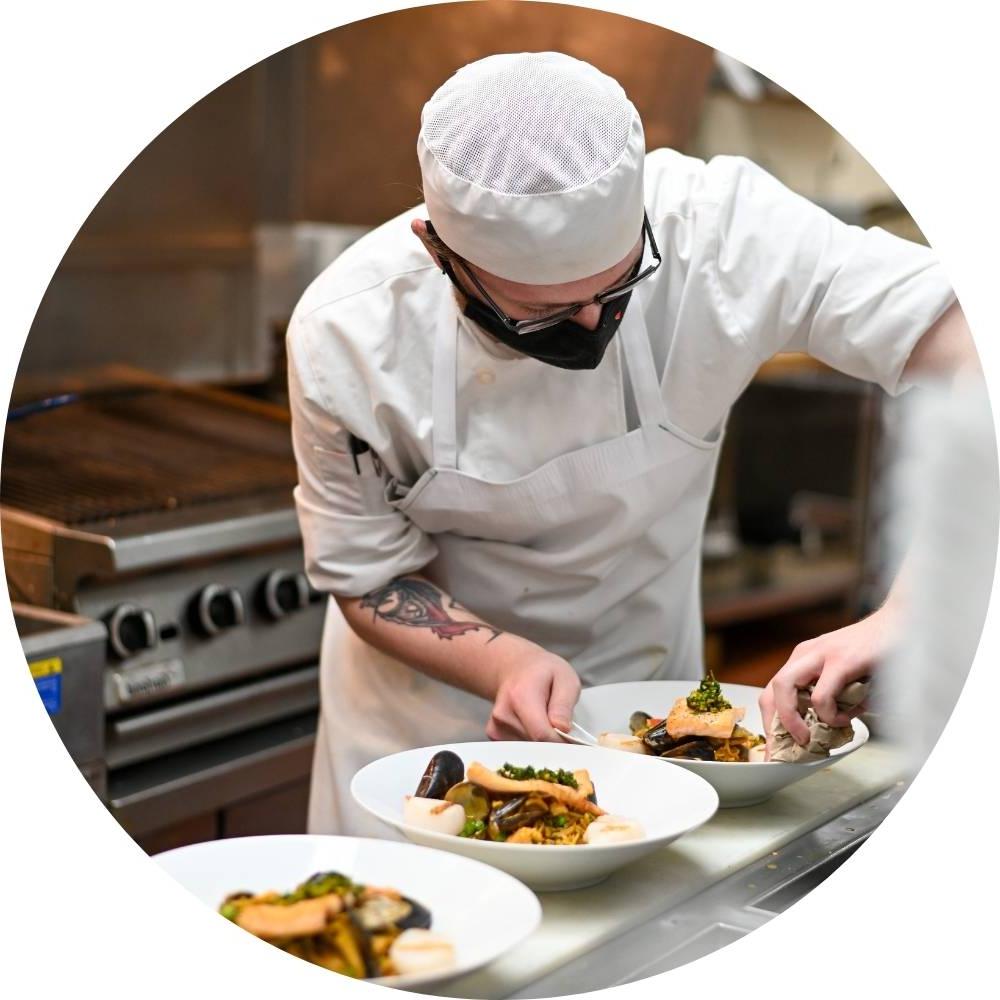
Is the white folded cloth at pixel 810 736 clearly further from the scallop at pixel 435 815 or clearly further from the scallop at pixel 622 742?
the scallop at pixel 435 815

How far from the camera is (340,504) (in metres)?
1.36

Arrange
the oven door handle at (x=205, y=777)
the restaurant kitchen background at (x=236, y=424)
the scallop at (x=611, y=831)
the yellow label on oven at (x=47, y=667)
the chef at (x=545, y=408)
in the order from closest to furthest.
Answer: the scallop at (x=611, y=831) → the chef at (x=545, y=408) → the restaurant kitchen background at (x=236, y=424) → the yellow label on oven at (x=47, y=667) → the oven door handle at (x=205, y=777)

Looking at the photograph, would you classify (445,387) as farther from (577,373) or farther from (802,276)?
(802,276)

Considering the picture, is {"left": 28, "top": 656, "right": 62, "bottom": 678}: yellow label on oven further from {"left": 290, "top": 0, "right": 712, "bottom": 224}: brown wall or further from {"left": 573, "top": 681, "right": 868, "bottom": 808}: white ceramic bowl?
{"left": 573, "top": 681, "right": 868, "bottom": 808}: white ceramic bowl

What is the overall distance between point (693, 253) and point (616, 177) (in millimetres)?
252

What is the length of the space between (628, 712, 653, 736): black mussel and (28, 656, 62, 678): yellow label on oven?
87 centimetres

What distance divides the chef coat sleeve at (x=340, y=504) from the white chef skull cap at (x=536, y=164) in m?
0.27

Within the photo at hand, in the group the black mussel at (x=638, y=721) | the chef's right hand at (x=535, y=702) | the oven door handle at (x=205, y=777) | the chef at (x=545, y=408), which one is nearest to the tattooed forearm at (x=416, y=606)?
the chef at (x=545, y=408)

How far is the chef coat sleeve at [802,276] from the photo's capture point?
51.3 inches

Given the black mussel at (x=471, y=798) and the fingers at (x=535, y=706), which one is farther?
the fingers at (x=535, y=706)

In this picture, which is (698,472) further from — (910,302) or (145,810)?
(145,810)

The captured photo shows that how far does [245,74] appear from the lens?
2475 mm

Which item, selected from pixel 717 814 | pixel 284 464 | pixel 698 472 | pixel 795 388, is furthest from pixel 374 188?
pixel 795 388

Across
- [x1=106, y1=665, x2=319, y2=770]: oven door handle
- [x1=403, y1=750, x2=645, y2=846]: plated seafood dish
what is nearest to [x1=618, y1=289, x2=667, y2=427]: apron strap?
[x1=403, y1=750, x2=645, y2=846]: plated seafood dish
